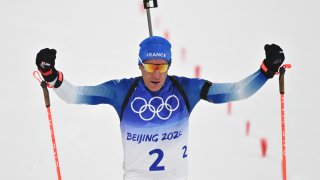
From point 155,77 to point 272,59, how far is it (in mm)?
944

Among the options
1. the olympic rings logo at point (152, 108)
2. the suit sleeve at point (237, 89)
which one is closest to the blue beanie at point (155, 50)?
the olympic rings logo at point (152, 108)

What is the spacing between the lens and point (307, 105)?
1002cm

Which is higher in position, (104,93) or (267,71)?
(267,71)

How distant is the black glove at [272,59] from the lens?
383 centimetres

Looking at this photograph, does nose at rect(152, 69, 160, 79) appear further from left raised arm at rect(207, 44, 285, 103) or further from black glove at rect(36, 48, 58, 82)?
black glove at rect(36, 48, 58, 82)

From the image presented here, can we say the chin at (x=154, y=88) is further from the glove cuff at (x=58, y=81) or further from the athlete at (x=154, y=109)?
the glove cuff at (x=58, y=81)

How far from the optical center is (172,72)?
11258 mm

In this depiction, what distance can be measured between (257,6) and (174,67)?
5469mm

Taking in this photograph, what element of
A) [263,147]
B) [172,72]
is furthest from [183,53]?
[263,147]

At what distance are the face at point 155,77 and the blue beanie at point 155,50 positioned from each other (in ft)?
0.13

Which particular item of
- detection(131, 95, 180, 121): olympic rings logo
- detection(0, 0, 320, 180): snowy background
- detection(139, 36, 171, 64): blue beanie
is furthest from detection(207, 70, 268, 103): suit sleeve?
detection(0, 0, 320, 180): snowy background

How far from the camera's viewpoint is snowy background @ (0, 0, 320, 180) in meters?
7.58

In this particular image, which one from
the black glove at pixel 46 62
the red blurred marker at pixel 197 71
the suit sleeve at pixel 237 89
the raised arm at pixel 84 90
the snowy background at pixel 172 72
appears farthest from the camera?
the red blurred marker at pixel 197 71

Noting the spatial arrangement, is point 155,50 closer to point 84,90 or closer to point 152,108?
point 152,108
